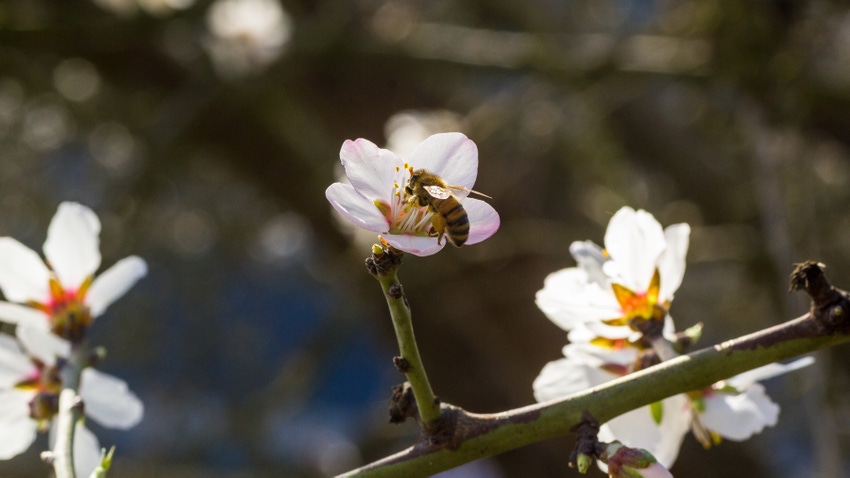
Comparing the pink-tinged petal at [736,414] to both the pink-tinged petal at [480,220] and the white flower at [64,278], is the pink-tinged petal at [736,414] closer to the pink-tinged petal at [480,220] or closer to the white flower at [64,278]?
the pink-tinged petal at [480,220]

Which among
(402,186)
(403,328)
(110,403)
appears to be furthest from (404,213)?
(110,403)

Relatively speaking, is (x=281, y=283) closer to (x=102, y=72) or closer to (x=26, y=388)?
(x=102, y=72)

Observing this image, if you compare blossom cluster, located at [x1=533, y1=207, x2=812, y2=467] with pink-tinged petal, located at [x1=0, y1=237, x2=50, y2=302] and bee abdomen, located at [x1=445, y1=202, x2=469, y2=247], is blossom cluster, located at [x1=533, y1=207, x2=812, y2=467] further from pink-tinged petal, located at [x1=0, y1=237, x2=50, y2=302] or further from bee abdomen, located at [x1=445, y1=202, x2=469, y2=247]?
pink-tinged petal, located at [x1=0, y1=237, x2=50, y2=302]

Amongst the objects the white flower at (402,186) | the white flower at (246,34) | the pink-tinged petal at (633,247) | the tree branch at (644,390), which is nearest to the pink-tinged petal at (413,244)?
the white flower at (402,186)

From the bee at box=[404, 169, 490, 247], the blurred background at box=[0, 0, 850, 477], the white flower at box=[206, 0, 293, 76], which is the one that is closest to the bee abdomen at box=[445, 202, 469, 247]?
the bee at box=[404, 169, 490, 247]

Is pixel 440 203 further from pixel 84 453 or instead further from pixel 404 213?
pixel 84 453

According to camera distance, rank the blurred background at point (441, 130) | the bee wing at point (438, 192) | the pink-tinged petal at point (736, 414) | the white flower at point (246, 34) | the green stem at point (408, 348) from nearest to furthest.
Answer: the green stem at point (408, 348) → the bee wing at point (438, 192) → the pink-tinged petal at point (736, 414) → the blurred background at point (441, 130) → the white flower at point (246, 34)
